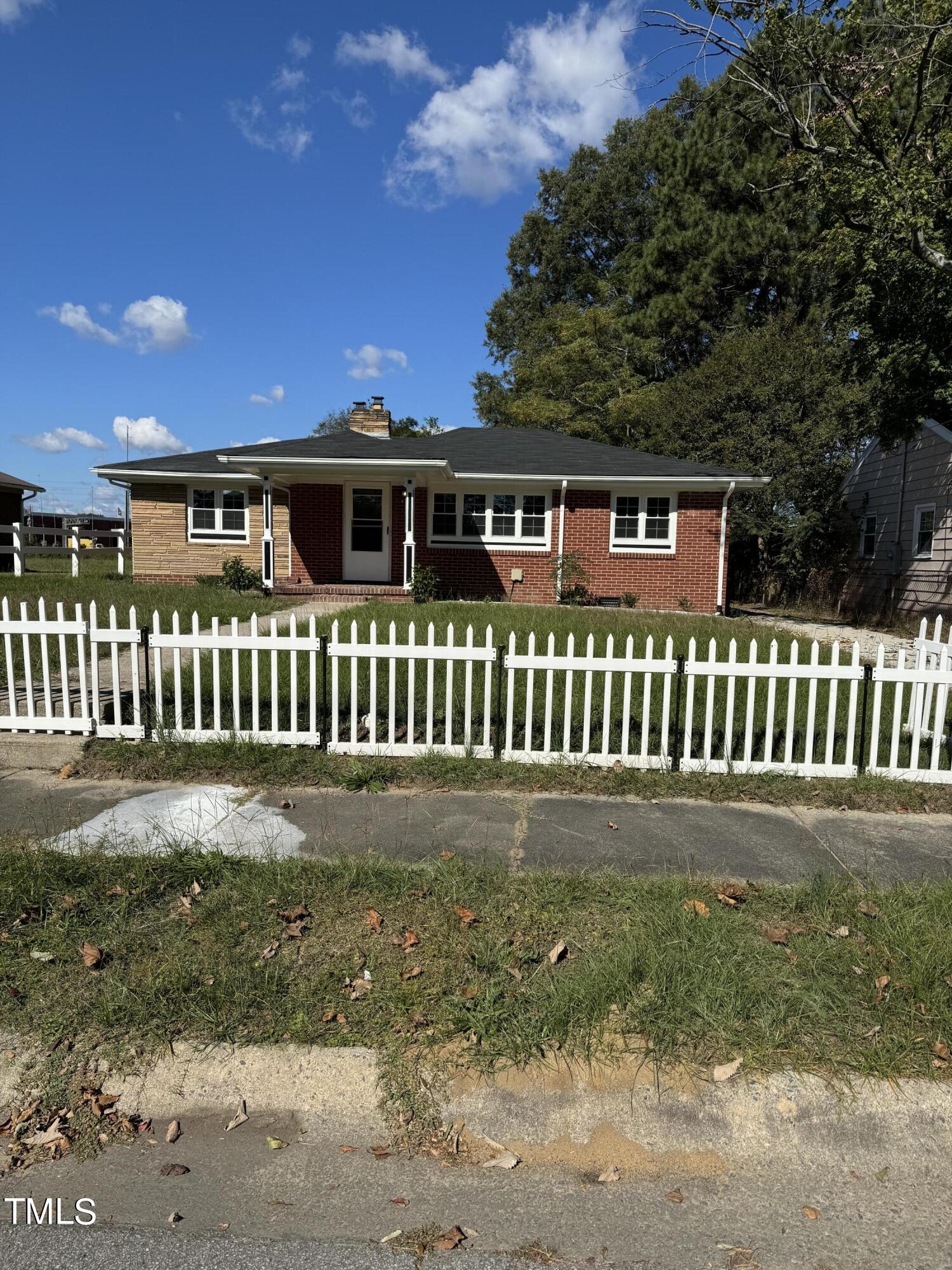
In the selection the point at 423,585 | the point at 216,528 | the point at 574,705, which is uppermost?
the point at 216,528

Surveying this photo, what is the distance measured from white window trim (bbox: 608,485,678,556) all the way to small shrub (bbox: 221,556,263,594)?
8456 millimetres

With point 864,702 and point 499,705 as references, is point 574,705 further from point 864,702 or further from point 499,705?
point 864,702

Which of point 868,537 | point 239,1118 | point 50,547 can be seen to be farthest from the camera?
point 50,547

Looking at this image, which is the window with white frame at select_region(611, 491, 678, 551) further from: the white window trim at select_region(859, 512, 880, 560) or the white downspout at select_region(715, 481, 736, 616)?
the white window trim at select_region(859, 512, 880, 560)

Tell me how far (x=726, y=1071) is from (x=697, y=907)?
0.93 m

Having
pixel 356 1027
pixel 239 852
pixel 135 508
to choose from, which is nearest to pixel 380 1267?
pixel 356 1027

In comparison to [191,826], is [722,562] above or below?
above

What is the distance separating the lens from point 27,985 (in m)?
3.00

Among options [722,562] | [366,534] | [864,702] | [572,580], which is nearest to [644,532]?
[722,562]

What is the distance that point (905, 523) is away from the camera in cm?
1967

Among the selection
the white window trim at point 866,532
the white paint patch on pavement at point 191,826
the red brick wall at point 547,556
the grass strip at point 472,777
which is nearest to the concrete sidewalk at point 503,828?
the white paint patch on pavement at point 191,826

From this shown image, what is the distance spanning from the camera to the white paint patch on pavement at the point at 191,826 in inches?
166

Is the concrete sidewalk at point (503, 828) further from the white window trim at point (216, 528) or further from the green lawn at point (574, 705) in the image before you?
the white window trim at point (216, 528)

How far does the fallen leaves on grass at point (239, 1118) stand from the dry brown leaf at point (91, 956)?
879mm
